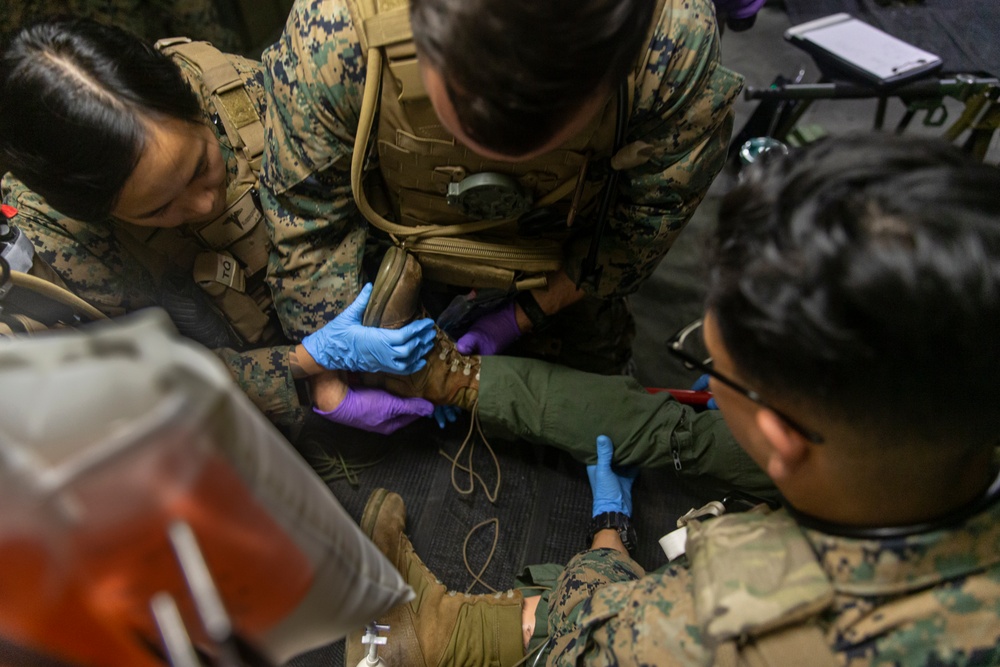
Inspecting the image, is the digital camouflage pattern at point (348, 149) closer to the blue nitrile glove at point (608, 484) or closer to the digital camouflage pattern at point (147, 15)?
the blue nitrile glove at point (608, 484)

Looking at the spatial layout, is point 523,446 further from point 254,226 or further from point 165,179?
point 165,179

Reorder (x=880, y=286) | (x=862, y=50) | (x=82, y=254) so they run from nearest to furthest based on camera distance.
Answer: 1. (x=880, y=286)
2. (x=82, y=254)
3. (x=862, y=50)

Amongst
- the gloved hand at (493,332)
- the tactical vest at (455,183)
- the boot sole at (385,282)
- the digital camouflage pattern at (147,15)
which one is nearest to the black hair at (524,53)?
the tactical vest at (455,183)

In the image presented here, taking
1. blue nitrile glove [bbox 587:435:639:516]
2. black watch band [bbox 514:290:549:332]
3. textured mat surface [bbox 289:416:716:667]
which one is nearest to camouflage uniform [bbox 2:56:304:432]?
textured mat surface [bbox 289:416:716:667]

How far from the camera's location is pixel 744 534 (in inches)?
30.2

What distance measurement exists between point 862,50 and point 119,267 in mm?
2557

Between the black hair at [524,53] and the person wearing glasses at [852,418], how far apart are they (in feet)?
0.95

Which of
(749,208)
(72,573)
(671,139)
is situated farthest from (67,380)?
(671,139)

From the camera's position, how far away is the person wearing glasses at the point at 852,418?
554 millimetres

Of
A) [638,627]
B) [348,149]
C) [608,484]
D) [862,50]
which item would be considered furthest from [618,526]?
[862,50]

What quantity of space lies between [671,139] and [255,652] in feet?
3.89

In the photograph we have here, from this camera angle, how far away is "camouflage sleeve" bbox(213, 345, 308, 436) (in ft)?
5.05

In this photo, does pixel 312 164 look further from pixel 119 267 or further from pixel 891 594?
pixel 891 594

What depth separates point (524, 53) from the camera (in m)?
0.79
